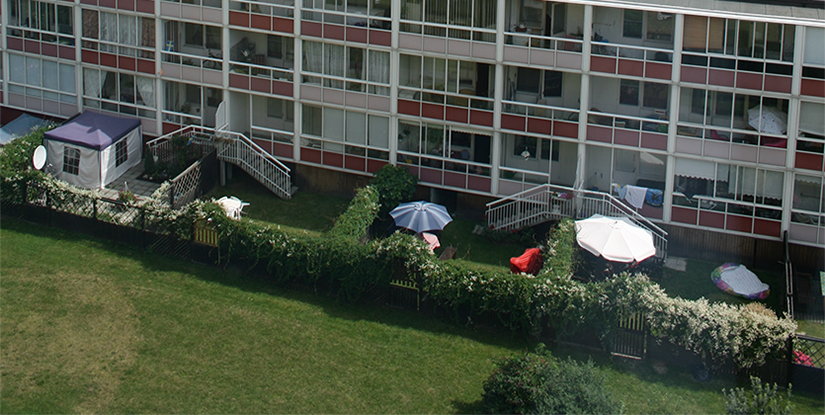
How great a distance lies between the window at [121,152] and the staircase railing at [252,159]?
1.25 m

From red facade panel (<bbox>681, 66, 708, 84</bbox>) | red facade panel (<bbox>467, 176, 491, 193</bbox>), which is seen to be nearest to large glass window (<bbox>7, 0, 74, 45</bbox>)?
red facade panel (<bbox>467, 176, 491, 193</bbox>)

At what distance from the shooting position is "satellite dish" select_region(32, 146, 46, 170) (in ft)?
149

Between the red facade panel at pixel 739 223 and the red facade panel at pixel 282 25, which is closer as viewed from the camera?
the red facade panel at pixel 739 223

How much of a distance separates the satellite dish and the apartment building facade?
399 cm

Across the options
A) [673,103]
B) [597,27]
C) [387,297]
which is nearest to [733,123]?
[673,103]

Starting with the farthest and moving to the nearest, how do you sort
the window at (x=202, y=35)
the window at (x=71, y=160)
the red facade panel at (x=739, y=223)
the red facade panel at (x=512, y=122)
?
the window at (x=202, y=35) < the window at (x=71, y=160) < the red facade panel at (x=512, y=122) < the red facade panel at (x=739, y=223)

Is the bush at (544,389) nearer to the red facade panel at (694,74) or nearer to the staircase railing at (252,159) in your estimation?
the red facade panel at (694,74)

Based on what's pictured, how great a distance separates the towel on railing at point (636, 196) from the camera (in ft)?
137

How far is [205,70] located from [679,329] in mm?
22519

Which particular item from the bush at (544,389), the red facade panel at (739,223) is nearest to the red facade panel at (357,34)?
the red facade panel at (739,223)

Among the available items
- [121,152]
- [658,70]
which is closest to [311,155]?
[121,152]

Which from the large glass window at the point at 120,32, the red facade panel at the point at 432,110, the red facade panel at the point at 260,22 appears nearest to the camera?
the red facade panel at the point at 432,110

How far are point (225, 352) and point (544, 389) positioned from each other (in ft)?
33.8

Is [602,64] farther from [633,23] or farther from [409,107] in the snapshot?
[409,107]
